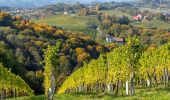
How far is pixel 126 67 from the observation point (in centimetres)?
7125

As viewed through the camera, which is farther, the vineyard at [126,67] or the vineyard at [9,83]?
the vineyard at [9,83]

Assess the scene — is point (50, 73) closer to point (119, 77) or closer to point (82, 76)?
point (119, 77)

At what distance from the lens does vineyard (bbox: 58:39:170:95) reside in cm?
6644

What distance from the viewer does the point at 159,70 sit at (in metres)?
99.4

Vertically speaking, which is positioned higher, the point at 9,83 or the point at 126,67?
the point at 126,67

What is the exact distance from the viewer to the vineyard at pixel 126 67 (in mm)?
66438

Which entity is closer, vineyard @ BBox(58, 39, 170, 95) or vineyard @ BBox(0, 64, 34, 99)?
vineyard @ BBox(58, 39, 170, 95)

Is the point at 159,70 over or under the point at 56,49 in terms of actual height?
under

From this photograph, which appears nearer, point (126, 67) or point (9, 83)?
point (126, 67)

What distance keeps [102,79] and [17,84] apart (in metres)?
20.5

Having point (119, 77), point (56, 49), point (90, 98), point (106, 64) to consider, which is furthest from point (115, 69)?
point (56, 49)

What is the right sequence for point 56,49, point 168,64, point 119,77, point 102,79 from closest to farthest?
point 56,49 → point 119,77 → point 168,64 → point 102,79

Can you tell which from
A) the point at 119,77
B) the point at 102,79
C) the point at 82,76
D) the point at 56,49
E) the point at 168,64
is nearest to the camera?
the point at 56,49

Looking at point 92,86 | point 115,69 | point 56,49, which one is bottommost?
point 92,86
